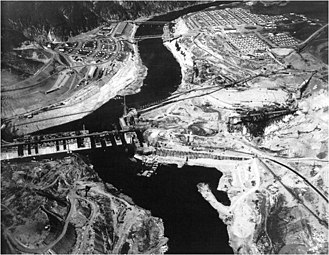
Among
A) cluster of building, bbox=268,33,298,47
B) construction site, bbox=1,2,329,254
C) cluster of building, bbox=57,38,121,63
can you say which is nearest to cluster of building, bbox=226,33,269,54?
construction site, bbox=1,2,329,254

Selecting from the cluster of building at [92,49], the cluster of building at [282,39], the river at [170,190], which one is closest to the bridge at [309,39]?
the cluster of building at [282,39]

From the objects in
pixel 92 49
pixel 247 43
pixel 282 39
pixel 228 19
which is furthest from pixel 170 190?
pixel 228 19

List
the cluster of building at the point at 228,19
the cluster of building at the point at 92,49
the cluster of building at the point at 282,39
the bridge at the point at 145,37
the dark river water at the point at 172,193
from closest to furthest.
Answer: the dark river water at the point at 172,193
the cluster of building at the point at 92,49
the cluster of building at the point at 282,39
the bridge at the point at 145,37
the cluster of building at the point at 228,19

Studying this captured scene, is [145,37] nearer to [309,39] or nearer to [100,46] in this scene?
[100,46]

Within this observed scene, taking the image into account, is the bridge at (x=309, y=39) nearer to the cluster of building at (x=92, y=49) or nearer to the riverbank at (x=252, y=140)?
the riverbank at (x=252, y=140)

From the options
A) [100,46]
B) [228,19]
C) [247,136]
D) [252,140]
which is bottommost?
[252,140]
